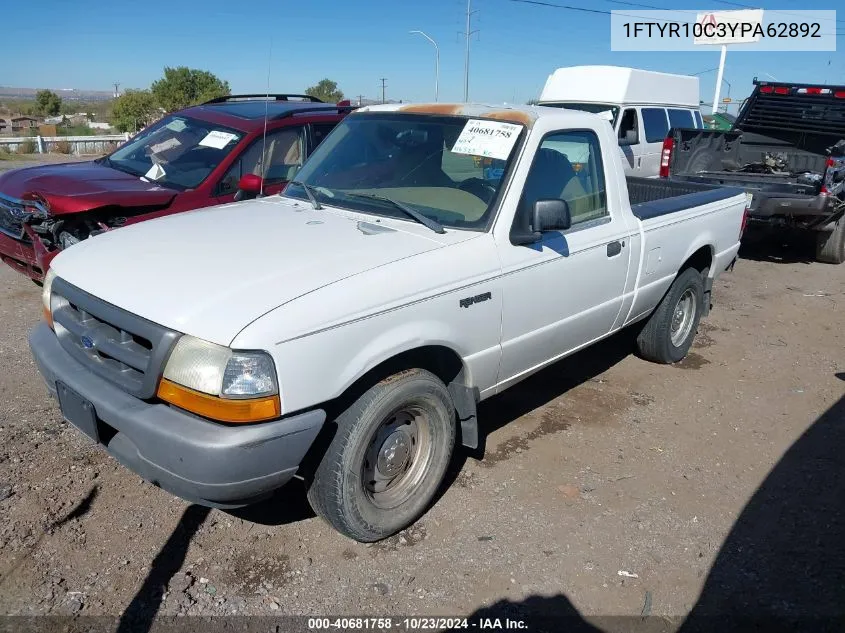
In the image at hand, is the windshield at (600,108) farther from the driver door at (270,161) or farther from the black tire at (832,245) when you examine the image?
the driver door at (270,161)

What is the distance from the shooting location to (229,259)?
2977 millimetres

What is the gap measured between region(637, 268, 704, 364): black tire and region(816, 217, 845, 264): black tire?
17.4 feet

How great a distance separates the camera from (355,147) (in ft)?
13.7

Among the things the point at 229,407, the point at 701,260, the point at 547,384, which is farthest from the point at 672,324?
the point at 229,407

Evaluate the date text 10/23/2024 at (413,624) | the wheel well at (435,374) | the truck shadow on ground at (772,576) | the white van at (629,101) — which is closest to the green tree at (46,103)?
the white van at (629,101)

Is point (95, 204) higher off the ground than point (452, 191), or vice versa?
point (452, 191)

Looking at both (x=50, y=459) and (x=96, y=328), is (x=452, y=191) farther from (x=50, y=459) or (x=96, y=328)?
(x=50, y=459)

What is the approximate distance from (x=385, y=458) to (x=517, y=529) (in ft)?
2.58

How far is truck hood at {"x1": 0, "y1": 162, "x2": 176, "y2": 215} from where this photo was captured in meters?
5.36

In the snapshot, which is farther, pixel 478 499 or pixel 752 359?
pixel 752 359

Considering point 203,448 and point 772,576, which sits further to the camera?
point 772,576

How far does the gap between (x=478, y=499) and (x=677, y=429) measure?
1718 mm

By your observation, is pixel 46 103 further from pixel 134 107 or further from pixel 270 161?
pixel 270 161

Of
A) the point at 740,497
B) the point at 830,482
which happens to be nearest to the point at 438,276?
the point at 740,497
